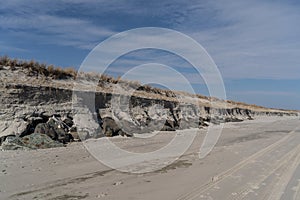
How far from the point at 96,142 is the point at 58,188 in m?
8.06

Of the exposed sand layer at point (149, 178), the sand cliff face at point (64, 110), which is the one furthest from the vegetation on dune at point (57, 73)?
the exposed sand layer at point (149, 178)

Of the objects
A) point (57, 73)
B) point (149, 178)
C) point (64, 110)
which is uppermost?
point (57, 73)

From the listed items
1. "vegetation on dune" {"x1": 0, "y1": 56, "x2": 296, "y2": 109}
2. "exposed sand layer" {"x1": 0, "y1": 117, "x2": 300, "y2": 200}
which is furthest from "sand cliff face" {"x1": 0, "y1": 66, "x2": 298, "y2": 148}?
"exposed sand layer" {"x1": 0, "y1": 117, "x2": 300, "y2": 200}

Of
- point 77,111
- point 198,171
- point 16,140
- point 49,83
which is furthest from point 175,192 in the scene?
point 49,83

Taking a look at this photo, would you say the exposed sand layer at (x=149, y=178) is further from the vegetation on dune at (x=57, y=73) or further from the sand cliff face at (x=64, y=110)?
the vegetation on dune at (x=57, y=73)

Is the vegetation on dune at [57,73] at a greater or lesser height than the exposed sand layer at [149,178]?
greater

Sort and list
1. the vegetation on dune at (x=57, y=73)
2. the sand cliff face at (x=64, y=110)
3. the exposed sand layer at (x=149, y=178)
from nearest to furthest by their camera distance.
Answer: the exposed sand layer at (x=149, y=178) < the sand cliff face at (x=64, y=110) < the vegetation on dune at (x=57, y=73)

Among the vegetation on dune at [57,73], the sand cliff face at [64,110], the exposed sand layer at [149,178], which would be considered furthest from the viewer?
the vegetation on dune at [57,73]

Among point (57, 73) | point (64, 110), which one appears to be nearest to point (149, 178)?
point (64, 110)

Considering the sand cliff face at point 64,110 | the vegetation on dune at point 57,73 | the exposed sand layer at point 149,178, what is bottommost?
the exposed sand layer at point 149,178

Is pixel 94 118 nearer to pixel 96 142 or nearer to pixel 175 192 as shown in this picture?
pixel 96 142

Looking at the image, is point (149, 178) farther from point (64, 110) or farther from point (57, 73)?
point (57, 73)

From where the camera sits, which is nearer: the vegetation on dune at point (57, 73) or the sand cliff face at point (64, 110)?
the sand cliff face at point (64, 110)

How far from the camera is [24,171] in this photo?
8633mm
